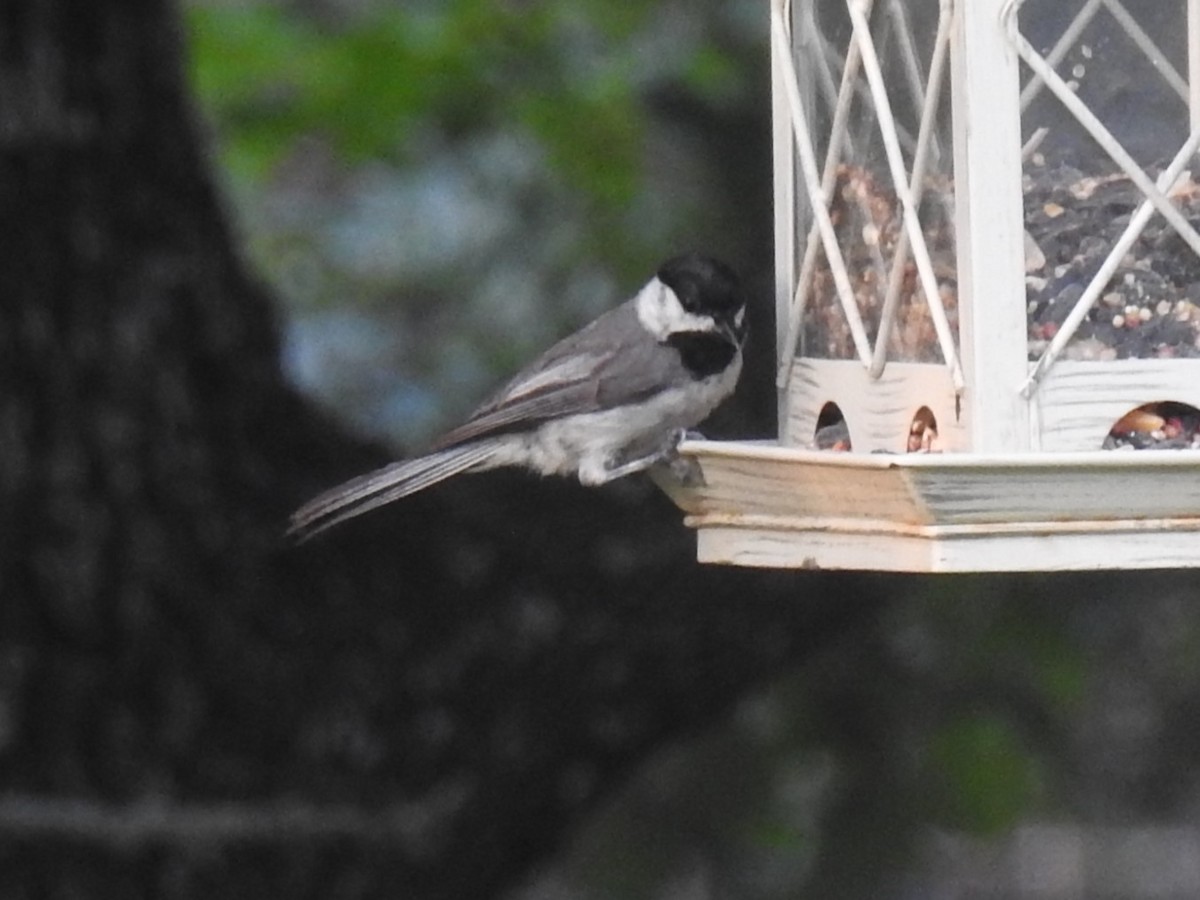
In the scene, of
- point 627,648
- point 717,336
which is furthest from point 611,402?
point 627,648

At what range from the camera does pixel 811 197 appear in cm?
241

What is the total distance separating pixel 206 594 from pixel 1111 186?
156 cm

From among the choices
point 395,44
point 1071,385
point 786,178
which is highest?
point 395,44

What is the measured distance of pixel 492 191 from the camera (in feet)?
15.3

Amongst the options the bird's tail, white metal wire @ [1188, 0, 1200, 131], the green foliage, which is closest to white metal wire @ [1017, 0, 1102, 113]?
white metal wire @ [1188, 0, 1200, 131]

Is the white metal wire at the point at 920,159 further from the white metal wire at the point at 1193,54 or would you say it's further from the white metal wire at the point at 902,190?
the white metal wire at the point at 1193,54

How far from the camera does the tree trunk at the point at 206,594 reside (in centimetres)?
292

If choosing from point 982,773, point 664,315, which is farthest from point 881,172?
point 982,773

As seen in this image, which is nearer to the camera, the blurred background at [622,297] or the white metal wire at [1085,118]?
the white metal wire at [1085,118]

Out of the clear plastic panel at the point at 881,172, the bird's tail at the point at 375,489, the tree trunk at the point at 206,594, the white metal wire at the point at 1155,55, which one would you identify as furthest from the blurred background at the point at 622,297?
the white metal wire at the point at 1155,55

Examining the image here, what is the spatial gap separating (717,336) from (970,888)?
2883 mm

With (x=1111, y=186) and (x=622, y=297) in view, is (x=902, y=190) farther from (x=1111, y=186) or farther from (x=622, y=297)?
(x=622, y=297)

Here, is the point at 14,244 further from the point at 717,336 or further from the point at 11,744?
the point at 717,336

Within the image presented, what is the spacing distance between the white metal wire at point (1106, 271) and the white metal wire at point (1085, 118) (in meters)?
0.01
